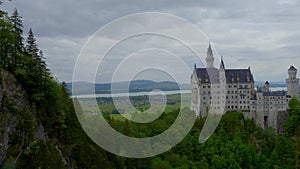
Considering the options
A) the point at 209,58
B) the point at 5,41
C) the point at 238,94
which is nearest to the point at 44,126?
the point at 5,41

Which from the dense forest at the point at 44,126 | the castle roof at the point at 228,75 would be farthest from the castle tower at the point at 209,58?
the dense forest at the point at 44,126

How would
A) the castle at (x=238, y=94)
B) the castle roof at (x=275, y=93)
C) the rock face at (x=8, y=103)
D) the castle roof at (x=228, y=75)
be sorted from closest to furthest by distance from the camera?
the rock face at (x=8, y=103) < the castle at (x=238, y=94) < the castle roof at (x=275, y=93) < the castle roof at (x=228, y=75)

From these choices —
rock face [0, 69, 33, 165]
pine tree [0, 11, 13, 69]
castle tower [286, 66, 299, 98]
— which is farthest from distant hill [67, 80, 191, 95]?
castle tower [286, 66, 299, 98]

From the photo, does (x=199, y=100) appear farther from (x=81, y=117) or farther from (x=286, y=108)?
(x=81, y=117)

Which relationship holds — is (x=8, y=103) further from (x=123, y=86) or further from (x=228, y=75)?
(x=228, y=75)

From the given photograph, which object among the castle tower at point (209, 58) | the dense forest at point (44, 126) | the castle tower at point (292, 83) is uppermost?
the castle tower at point (209, 58)

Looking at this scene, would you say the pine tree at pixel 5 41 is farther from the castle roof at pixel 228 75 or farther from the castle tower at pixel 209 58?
the castle roof at pixel 228 75

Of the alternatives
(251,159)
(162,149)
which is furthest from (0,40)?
(251,159)
